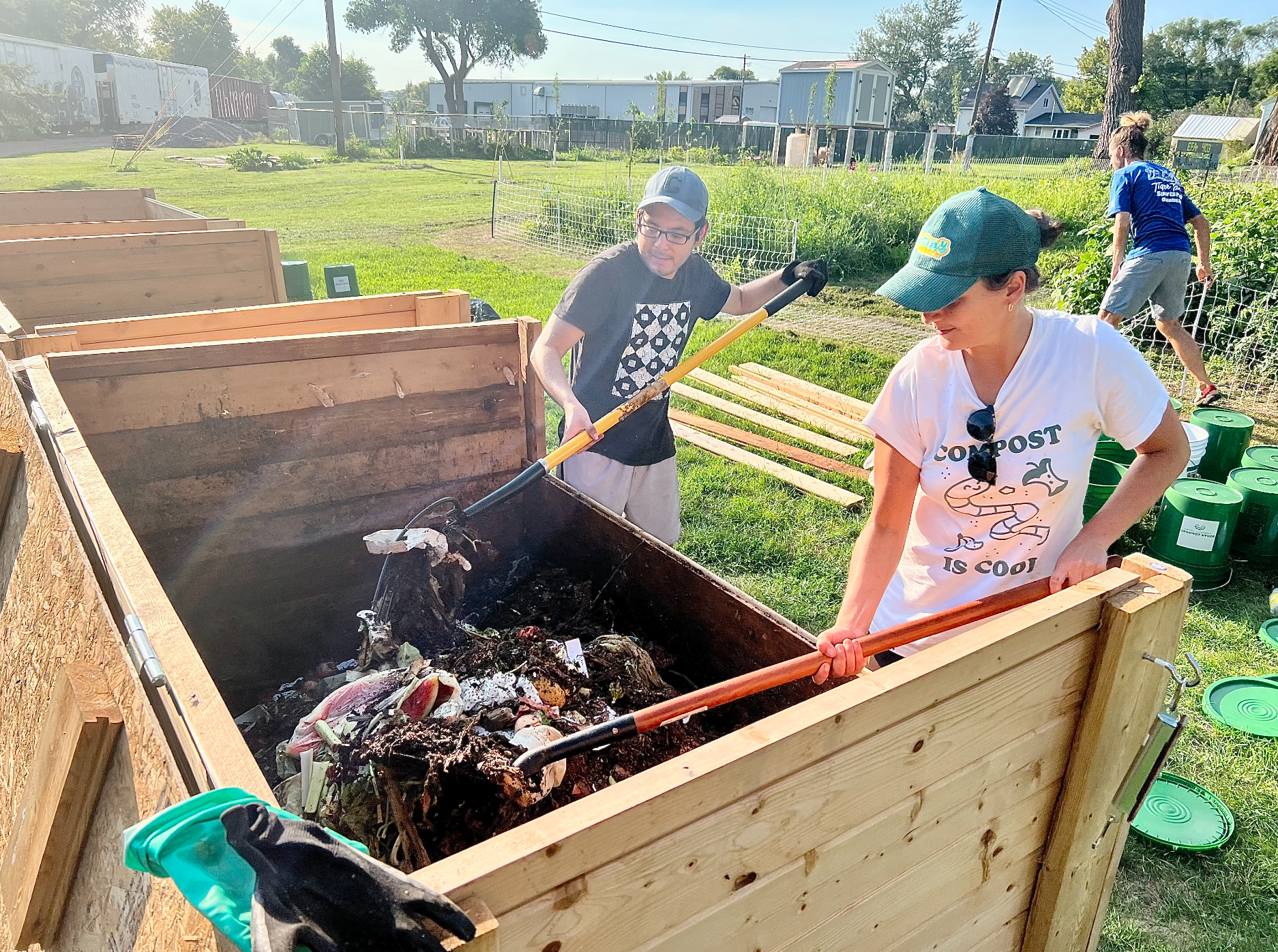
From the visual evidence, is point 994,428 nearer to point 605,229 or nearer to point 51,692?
point 51,692

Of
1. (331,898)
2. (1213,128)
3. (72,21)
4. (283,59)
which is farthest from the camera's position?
(283,59)

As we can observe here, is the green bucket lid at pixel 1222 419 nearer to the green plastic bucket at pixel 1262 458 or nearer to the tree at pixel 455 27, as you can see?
the green plastic bucket at pixel 1262 458

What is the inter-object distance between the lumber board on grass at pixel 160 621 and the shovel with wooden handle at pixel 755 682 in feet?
1.40

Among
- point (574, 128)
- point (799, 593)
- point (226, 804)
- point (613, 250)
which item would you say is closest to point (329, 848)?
point (226, 804)

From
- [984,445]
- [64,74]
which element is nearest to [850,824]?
[984,445]

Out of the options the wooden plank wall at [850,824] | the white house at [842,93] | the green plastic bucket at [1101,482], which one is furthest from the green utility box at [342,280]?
the white house at [842,93]

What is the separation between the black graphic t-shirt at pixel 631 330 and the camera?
321 centimetres

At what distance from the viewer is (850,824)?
1.37m

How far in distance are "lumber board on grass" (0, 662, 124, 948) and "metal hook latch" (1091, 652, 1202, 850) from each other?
1.94 m

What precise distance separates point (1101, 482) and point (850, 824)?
423 cm

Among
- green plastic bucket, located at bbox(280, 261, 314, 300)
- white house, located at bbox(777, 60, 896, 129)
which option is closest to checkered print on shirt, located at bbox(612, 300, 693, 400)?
green plastic bucket, located at bbox(280, 261, 314, 300)

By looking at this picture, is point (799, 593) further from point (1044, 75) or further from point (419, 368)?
point (1044, 75)

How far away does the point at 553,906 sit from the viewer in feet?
3.38

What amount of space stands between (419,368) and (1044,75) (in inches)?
4103
